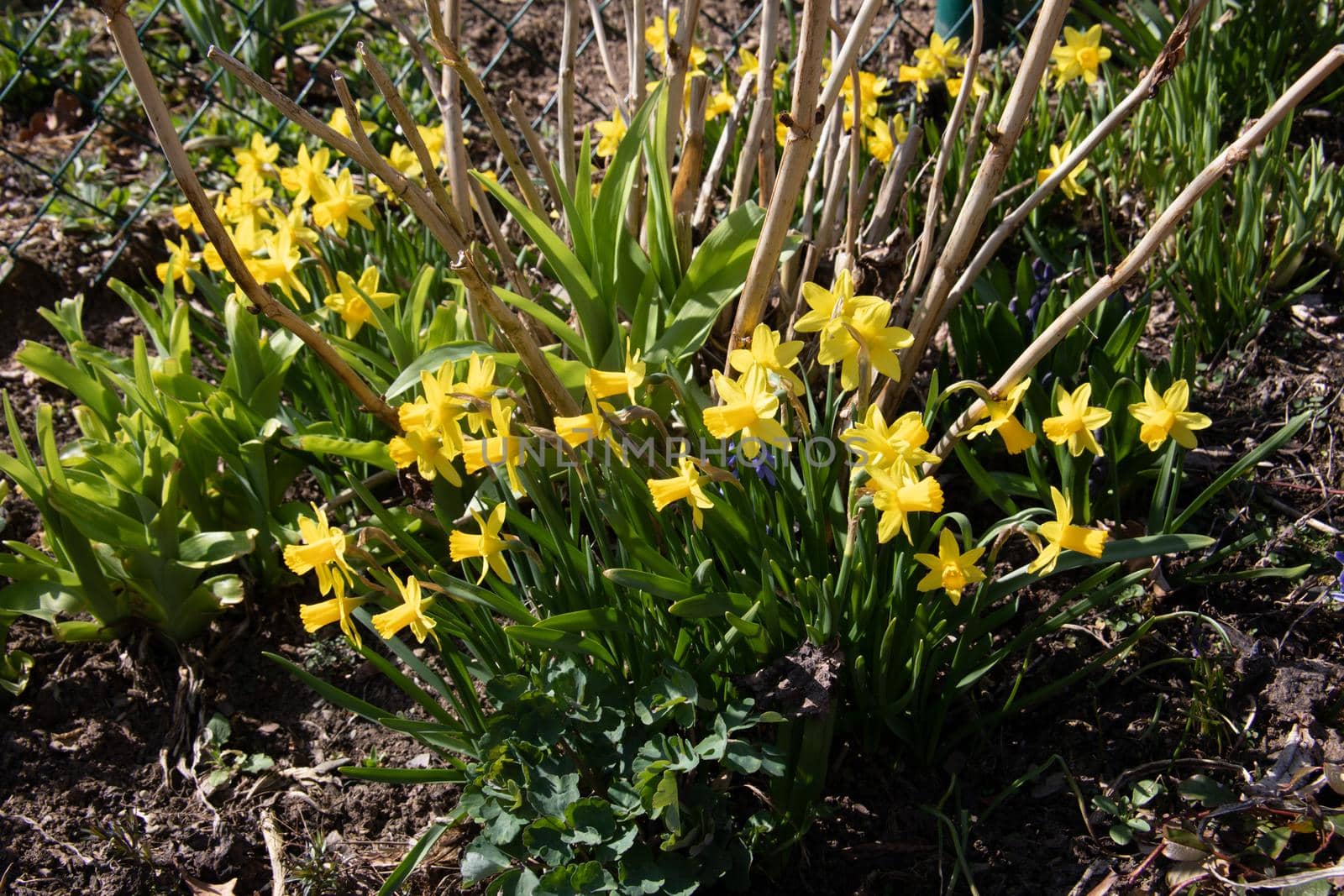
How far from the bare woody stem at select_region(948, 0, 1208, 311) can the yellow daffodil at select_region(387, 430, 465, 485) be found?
0.97 m

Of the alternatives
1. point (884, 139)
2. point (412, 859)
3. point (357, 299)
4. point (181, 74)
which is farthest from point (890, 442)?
point (181, 74)

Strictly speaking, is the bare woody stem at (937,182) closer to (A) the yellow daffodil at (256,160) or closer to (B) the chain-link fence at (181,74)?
(B) the chain-link fence at (181,74)

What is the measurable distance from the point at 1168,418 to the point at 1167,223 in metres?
0.28

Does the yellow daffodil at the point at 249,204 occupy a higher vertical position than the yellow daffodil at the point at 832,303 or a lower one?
lower

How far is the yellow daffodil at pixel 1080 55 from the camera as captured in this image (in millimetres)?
2643

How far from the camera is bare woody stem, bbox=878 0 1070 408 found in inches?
63.5

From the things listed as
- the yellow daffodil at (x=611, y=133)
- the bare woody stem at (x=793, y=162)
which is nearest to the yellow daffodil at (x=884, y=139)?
the yellow daffodil at (x=611, y=133)

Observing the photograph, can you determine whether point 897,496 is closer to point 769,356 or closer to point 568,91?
point 769,356

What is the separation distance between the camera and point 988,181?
177cm

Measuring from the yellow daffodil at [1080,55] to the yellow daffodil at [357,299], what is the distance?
1.71 metres

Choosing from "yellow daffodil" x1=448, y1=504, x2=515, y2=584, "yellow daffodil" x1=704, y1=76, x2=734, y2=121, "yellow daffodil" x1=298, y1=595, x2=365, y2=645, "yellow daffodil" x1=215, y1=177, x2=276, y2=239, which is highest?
"yellow daffodil" x1=704, y1=76, x2=734, y2=121

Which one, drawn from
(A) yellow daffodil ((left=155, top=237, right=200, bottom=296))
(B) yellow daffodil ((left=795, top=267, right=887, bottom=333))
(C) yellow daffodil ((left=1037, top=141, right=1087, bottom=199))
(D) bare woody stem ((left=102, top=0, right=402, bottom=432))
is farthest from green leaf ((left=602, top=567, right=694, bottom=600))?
(A) yellow daffodil ((left=155, top=237, right=200, bottom=296))

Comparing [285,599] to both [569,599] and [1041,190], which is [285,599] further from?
[1041,190]

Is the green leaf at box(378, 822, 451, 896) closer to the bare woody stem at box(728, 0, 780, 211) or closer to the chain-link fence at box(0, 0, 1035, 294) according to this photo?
the bare woody stem at box(728, 0, 780, 211)
